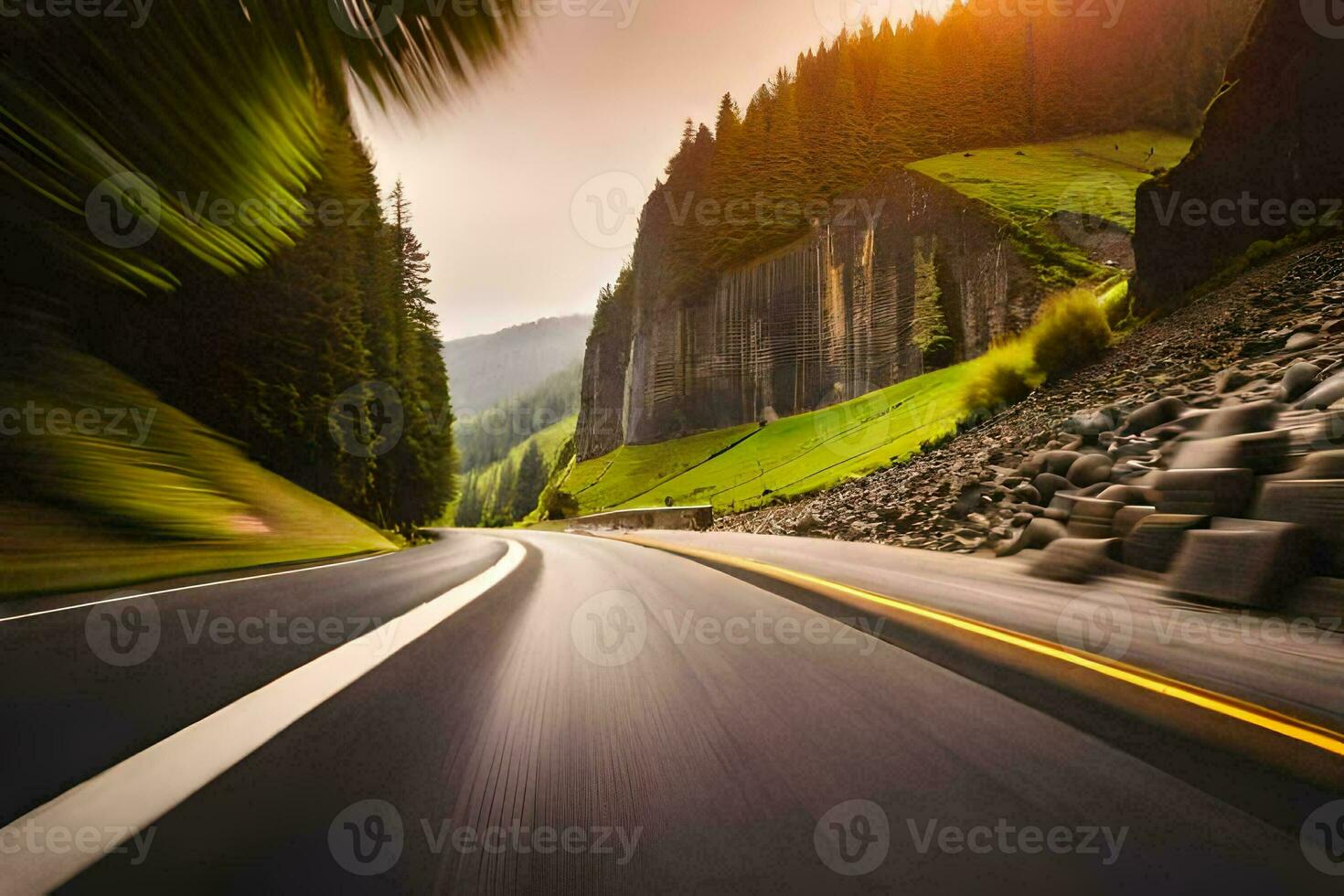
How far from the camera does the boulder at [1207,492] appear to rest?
3.34 meters

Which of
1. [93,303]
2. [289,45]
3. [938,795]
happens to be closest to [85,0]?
[289,45]

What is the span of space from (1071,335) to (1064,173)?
155ft

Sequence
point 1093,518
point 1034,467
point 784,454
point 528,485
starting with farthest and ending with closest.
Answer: point 528,485 → point 784,454 → point 1034,467 → point 1093,518

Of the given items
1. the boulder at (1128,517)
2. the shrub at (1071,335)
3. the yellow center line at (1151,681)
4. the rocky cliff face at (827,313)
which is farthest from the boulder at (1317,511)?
the rocky cliff face at (827,313)

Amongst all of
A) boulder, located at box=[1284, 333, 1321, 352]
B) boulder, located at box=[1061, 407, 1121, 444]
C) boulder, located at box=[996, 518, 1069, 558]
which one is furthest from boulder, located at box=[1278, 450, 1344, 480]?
boulder, located at box=[1284, 333, 1321, 352]

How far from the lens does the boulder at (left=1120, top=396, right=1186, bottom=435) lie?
19.5 ft

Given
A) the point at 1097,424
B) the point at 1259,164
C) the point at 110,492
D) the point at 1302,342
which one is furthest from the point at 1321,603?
the point at 1259,164

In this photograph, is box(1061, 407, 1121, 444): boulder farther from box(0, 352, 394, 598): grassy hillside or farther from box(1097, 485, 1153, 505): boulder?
box(0, 352, 394, 598): grassy hillside

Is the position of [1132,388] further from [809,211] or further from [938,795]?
[809,211]

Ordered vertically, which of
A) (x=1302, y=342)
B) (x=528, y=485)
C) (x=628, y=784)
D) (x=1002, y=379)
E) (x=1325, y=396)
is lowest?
(x=628, y=784)

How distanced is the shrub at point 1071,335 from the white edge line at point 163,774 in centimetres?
1301

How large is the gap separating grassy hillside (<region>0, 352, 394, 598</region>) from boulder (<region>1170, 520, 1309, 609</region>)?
613 centimetres

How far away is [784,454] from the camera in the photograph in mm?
35375

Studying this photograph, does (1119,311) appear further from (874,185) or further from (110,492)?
(874,185)
